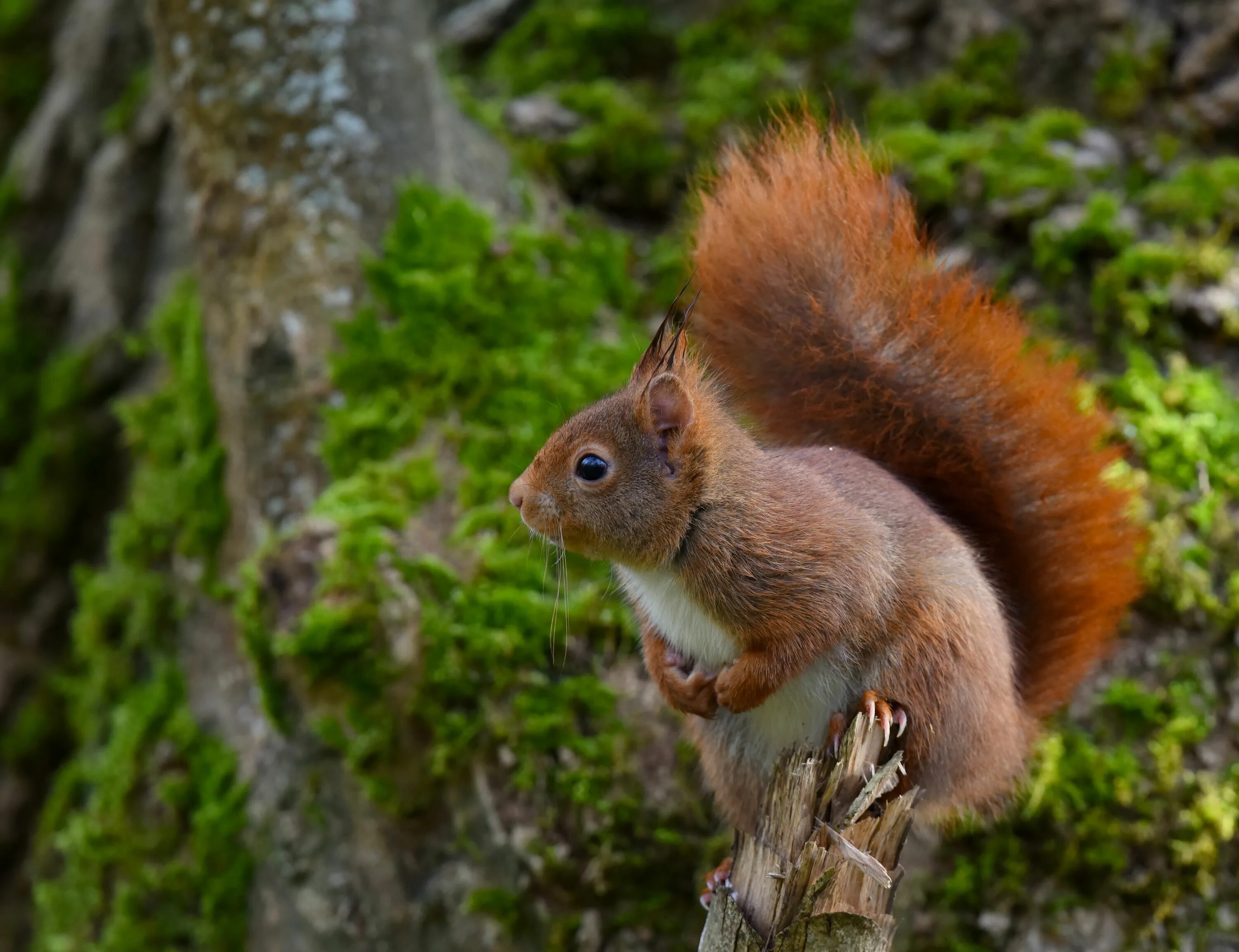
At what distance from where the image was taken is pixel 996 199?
3.30 metres

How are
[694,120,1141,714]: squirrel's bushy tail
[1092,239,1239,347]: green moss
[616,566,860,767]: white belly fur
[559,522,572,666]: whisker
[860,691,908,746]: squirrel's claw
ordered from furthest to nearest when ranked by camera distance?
[1092,239,1239,347]: green moss → [559,522,572,666]: whisker → [694,120,1141,714]: squirrel's bushy tail → [616,566,860,767]: white belly fur → [860,691,908,746]: squirrel's claw

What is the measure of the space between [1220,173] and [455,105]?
7.51 feet

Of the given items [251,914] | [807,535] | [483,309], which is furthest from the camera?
[483,309]

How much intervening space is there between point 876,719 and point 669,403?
0.67 m

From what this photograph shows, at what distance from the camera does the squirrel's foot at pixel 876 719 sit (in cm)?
191

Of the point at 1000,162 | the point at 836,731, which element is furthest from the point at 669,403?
the point at 1000,162

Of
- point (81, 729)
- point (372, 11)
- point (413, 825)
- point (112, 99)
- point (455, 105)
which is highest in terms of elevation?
point (372, 11)

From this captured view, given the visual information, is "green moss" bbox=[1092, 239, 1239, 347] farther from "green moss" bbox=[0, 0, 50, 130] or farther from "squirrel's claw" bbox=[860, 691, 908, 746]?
"green moss" bbox=[0, 0, 50, 130]

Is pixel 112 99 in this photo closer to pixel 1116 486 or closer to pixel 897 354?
pixel 897 354

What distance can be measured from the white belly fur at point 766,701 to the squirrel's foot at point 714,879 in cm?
20

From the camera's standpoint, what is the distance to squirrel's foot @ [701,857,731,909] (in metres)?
2.11

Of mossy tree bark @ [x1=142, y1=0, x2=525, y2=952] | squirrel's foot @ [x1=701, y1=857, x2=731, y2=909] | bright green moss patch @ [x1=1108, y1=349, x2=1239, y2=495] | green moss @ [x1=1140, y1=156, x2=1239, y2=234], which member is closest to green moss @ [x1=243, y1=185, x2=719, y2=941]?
mossy tree bark @ [x1=142, y1=0, x2=525, y2=952]

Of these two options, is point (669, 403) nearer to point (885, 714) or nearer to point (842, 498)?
point (842, 498)

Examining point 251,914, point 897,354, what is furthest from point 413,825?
point 897,354
